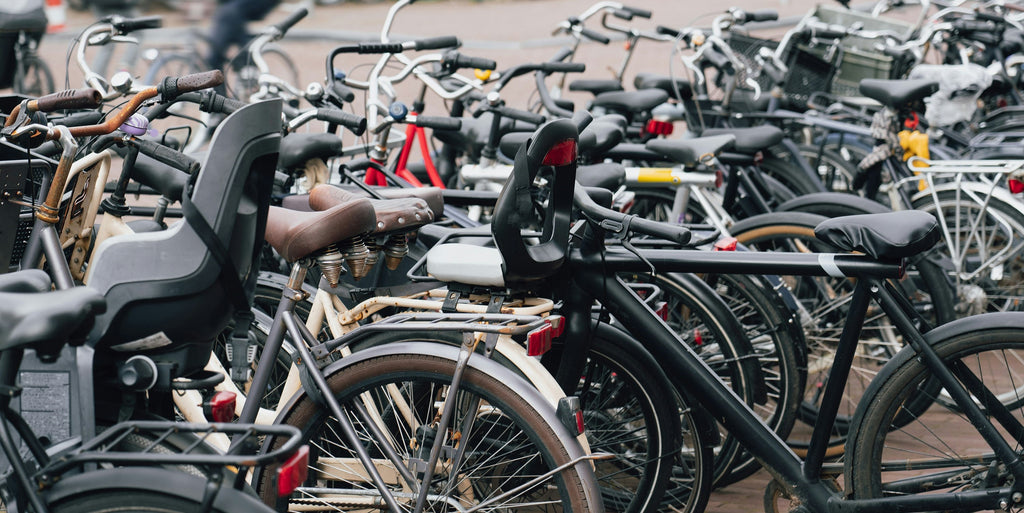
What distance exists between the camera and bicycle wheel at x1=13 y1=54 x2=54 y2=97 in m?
9.35

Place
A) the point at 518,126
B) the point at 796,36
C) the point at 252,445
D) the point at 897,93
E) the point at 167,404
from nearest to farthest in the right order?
the point at 252,445 < the point at 167,404 < the point at 897,93 < the point at 518,126 < the point at 796,36

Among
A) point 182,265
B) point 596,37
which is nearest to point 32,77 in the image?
point 596,37

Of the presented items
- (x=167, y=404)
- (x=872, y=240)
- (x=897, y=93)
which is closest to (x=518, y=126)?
(x=897, y=93)

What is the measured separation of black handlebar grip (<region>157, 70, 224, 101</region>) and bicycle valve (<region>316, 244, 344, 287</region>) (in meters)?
0.51

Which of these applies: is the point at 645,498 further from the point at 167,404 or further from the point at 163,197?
the point at 163,197

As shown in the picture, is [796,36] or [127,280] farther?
[796,36]

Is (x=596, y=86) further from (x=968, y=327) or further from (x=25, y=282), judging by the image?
(x=25, y=282)

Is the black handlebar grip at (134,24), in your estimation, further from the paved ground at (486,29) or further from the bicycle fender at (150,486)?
the paved ground at (486,29)

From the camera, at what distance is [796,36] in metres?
6.75

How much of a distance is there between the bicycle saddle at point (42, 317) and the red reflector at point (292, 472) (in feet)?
1.54

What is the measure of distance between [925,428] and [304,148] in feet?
7.35

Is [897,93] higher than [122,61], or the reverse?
[897,93]

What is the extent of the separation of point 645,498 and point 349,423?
38.7 inches

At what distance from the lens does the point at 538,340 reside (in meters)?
2.65
